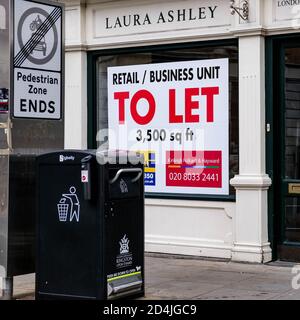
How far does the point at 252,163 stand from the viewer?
31.3 ft

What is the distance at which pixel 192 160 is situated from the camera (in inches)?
401

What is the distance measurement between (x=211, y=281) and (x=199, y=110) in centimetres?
274

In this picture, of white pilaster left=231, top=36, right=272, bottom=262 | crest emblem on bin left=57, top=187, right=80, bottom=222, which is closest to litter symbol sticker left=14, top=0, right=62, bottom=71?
crest emblem on bin left=57, top=187, right=80, bottom=222

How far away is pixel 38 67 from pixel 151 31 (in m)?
3.01

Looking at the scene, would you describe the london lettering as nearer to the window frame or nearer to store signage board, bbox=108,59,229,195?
the window frame

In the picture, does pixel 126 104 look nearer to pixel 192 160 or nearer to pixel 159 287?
pixel 192 160

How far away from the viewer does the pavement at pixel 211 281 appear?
Result: 7.67 m

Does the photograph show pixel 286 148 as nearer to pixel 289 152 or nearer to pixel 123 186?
pixel 289 152

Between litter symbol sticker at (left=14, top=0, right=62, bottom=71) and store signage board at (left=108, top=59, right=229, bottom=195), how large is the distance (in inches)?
103

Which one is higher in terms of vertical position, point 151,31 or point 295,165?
point 151,31

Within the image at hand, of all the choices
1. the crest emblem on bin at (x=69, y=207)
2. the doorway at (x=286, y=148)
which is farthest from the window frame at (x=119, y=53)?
the crest emblem on bin at (x=69, y=207)

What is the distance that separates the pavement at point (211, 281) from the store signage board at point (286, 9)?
3.31m

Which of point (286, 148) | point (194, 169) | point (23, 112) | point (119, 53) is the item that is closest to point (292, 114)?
point (286, 148)
